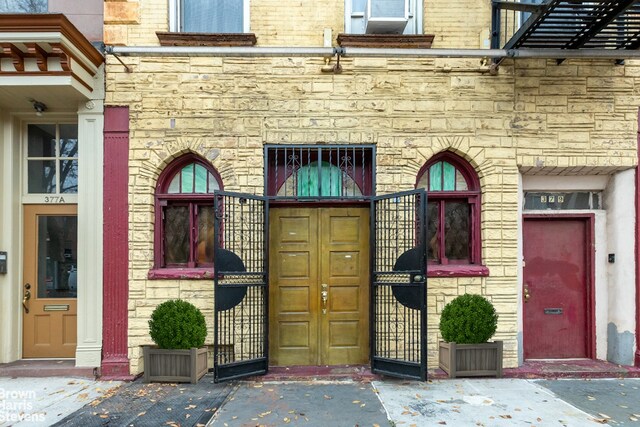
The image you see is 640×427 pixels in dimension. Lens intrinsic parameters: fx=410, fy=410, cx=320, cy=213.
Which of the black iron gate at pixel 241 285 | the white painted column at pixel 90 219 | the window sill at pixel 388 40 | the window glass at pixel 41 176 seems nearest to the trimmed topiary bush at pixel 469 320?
the black iron gate at pixel 241 285

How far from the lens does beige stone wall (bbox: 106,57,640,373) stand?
6469 millimetres

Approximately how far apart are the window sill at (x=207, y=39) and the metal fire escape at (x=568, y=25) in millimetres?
3866

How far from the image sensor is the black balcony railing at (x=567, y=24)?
5402mm

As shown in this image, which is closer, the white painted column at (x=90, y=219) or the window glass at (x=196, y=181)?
the white painted column at (x=90, y=219)

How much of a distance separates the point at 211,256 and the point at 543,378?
551 centimetres

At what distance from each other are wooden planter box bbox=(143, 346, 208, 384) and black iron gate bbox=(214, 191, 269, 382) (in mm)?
355

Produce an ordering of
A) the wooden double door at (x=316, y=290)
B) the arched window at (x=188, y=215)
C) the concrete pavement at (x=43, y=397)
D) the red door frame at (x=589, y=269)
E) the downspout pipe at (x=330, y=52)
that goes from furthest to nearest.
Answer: the red door frame at (x=589, y=269)
the arched window at (x=188, y=215)
the wooden double door at (x=316, y=290)
the downspout pipe at (x=330, y=52)
the concrete pavement at (x=43, y=397)

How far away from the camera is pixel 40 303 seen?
6.72m

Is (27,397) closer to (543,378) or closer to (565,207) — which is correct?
(543,378)

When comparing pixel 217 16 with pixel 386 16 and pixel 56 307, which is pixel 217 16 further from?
pixel 56 307

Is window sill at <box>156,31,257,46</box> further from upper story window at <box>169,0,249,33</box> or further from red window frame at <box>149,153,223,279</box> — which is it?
red window frame at <box>149,153,223,279</box>

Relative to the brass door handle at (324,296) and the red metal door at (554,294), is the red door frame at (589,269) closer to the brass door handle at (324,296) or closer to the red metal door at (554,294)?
the red metal door at (554,294)

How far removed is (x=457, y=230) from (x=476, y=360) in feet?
6.66

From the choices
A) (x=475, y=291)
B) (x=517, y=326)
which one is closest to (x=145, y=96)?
(x=475, y=291)
